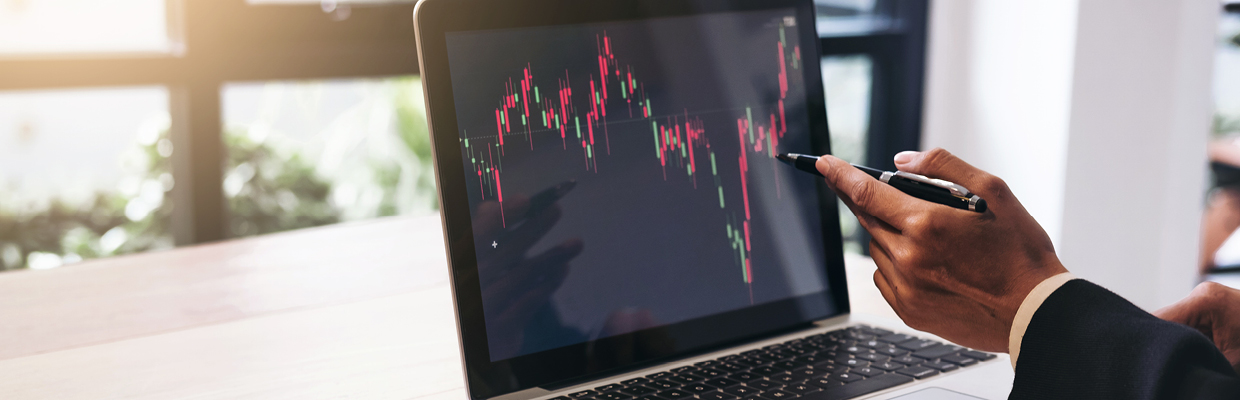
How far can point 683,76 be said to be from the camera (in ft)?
2.15

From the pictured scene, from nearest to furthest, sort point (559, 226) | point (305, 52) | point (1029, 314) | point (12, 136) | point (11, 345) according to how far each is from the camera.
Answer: point (1029, 314) < point (559, 226) < point (11, 345) < point (12, 136) < point (305, 52)

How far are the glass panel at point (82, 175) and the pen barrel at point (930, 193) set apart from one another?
1602mm

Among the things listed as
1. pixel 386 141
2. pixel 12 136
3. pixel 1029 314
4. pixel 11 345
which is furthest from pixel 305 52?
pixel 1029 314

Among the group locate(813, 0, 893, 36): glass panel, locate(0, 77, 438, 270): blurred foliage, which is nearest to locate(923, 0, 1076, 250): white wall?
locate(813, 0, 893, 36): glass panel

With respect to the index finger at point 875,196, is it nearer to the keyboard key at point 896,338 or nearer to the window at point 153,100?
the keyboard key at point 896,338

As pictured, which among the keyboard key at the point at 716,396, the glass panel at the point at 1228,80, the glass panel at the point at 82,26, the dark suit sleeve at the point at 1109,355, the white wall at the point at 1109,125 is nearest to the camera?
the dark suit sleeve at the point at 1109,355

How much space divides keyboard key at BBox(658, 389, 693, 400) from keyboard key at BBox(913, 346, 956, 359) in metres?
0.21

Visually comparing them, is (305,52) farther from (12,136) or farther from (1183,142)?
(1183,142)

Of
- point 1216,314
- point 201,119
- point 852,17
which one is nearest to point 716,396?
point 1216,314

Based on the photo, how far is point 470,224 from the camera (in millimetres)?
555

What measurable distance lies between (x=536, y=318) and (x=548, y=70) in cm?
18

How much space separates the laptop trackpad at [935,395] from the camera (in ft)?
1.87

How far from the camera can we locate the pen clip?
1.64ft

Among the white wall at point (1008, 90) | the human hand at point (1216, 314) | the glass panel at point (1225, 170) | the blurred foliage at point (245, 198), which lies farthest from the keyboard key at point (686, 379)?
the glass panel at point (1225, 170)
